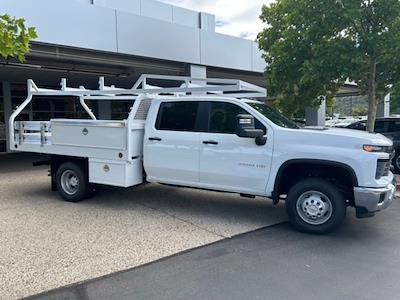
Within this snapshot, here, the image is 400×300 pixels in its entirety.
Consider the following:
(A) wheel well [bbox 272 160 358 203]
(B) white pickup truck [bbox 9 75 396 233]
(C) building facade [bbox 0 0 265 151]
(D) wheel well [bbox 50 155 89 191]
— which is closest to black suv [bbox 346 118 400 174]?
(C) building facade [bbox 0 0 265 151]

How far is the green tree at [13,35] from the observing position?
3205mm

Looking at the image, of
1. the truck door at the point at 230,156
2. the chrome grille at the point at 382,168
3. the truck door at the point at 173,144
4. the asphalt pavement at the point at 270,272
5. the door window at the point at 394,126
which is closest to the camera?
the asphalt pavement at the point at 270,272

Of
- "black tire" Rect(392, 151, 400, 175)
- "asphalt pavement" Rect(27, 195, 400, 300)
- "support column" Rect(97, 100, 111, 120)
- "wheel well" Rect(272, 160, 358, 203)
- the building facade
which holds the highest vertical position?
the building facade

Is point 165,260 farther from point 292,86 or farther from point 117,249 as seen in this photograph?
point 292,86

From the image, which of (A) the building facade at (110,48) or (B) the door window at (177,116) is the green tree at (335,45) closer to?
(A) the building facade at (110,48)

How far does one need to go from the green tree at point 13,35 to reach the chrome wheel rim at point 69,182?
5.00 m

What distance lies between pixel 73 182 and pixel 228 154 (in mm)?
3456

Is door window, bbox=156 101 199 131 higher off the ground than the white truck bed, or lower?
higher

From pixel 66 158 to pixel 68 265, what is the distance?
12.7ft

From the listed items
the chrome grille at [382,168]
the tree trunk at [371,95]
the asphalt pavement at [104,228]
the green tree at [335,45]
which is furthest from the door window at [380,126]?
the chrome grille at [382,168]

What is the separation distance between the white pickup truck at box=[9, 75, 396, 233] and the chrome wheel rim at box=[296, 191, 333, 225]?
0.01m

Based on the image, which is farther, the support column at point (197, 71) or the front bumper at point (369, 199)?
the support column at point (197, 71)

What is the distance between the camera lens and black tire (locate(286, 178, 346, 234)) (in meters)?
5.89

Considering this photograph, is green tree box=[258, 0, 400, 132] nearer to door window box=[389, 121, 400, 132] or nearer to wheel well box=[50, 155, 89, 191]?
door window box=[389, 121, 400, 132]
